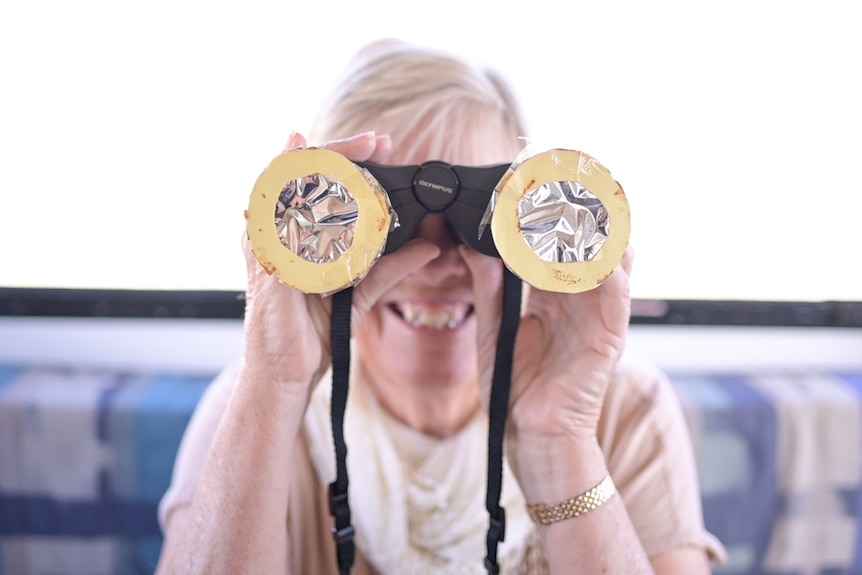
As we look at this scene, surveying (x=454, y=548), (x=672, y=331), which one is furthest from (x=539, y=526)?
(x=672, y=331)

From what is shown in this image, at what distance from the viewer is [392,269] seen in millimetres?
706

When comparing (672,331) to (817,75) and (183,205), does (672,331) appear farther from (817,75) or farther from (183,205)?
(183,205)

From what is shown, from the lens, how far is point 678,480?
827 millimetres

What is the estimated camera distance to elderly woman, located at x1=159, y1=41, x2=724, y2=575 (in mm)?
678

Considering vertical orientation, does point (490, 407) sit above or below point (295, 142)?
below

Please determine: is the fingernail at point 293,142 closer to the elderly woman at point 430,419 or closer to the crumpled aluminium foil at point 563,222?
the elderly woman at point 430,419

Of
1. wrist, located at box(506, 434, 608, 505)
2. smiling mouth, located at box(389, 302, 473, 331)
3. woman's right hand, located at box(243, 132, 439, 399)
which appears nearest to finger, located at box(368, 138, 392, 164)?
woman's right hand, located at box(243, 132, 439, 399)

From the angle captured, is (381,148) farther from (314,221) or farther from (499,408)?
(499,408)

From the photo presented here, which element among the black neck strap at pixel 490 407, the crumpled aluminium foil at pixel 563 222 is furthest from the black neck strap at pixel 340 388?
the crumpled aluminium foil at pixel 563 222

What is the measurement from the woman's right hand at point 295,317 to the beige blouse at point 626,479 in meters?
0.20

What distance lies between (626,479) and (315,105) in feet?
2.65

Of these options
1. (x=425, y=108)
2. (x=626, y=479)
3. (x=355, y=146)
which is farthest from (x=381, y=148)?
(x=626, y=479)

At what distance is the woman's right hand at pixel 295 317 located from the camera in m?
0.66

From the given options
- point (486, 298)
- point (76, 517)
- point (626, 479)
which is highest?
point (486, 298)
